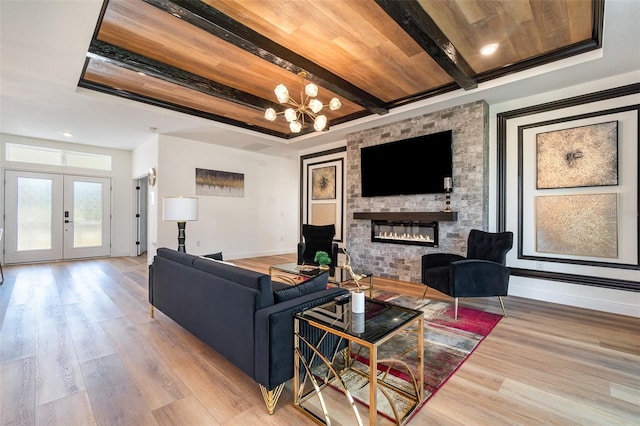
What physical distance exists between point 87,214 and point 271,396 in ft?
23.9

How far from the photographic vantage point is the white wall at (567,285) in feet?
10.2

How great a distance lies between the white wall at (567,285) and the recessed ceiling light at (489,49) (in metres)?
1.24

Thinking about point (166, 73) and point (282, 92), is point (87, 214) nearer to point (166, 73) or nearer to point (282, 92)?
point (166, 73)

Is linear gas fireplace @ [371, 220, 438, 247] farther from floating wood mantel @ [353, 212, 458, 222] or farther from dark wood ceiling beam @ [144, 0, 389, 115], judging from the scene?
dark wood ceiling beam @ [144, 0, 389, 115]

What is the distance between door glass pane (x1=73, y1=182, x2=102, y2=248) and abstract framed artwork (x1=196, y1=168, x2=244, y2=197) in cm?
276

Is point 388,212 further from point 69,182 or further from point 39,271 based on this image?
point 69,182

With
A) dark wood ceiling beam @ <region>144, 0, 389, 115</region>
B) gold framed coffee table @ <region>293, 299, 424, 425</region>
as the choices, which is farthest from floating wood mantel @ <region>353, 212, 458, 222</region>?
gold framed coffee table @ <region>293, 299, 424, 425</region>

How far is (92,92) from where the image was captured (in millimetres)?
3781

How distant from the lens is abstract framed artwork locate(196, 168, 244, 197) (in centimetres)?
610

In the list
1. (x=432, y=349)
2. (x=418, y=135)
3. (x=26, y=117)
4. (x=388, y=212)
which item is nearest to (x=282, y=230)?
(x=388, y=212)

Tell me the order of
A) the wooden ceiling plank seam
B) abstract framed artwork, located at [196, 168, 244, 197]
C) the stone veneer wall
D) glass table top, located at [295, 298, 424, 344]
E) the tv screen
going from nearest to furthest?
glass table top, located at [295, 298, 424, 344] → the wooden ceiling plank seam → the stone veneer wall → the tv screen → abstract framed artwork, located at [196, 168, 244, 197]

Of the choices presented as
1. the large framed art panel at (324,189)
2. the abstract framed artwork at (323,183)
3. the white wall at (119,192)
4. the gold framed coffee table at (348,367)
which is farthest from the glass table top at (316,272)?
the white wall at (119,192)

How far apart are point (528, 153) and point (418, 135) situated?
4.97 ft

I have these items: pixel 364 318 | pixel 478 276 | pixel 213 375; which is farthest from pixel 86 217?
pixel 478 276
